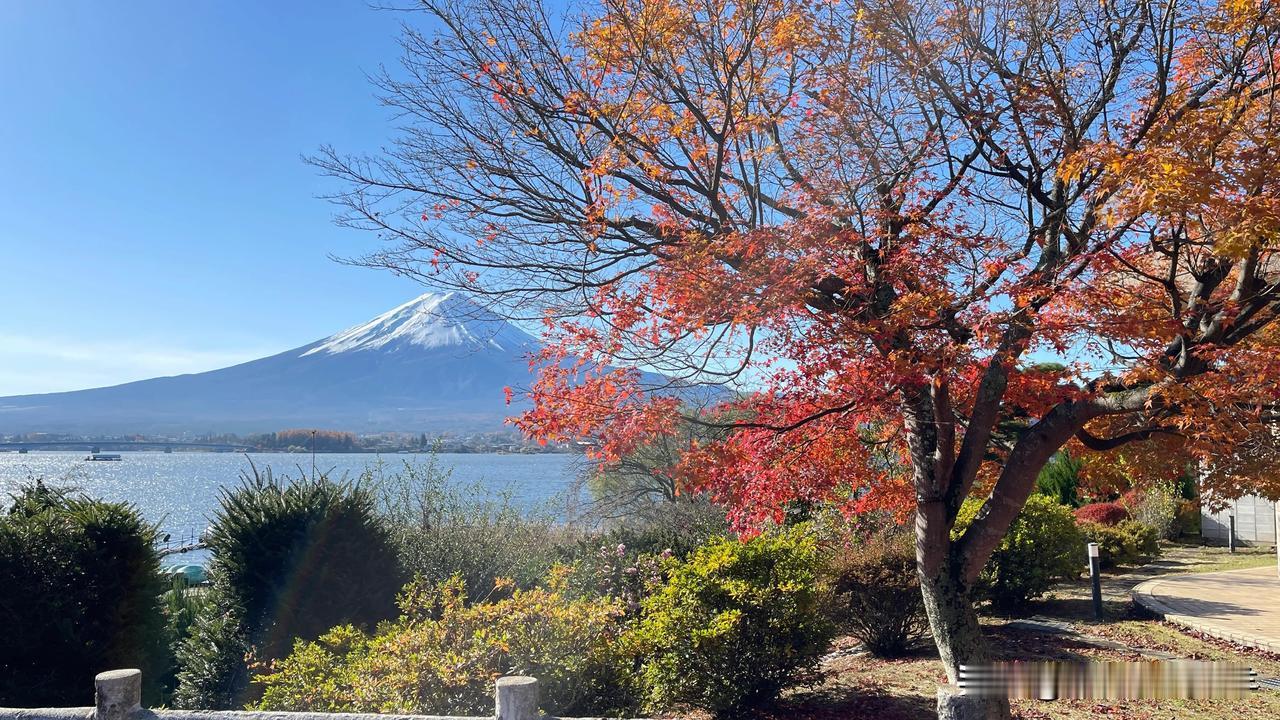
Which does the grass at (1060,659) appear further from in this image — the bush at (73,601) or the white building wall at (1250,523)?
the white building wall at (1250,523)

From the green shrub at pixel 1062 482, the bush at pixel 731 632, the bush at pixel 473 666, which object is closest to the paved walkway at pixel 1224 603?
the bush at pixel 731 632

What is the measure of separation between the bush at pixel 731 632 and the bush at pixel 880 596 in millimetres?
1857

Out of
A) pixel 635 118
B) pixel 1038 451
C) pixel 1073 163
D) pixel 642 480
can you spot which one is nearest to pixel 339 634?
Answer: pixel 635 118

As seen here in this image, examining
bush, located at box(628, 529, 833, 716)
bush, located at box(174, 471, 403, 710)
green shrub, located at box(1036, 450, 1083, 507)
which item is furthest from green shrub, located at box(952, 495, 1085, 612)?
green shrub, located at box(1036, 450, 1083, 507)

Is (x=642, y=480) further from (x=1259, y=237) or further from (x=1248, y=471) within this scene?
(x=1259, y=237)

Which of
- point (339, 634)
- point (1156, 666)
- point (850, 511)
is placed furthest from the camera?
point (850, 511)

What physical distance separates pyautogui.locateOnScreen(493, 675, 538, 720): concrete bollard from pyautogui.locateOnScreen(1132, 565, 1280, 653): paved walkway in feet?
27.8

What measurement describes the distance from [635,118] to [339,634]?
4.70 m

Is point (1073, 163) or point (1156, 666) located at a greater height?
point (1073, 163)

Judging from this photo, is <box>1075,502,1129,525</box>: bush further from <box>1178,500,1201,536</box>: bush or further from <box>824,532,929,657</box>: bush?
<box>824,532,929,657</box>: bush

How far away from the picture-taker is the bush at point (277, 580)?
340 inches

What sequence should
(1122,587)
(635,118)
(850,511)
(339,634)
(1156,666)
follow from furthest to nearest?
(1122,587), (850,511), (339,634), (635,118), (1156,666)

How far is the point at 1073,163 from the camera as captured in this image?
5074mm

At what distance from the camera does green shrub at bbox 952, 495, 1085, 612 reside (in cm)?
1083
